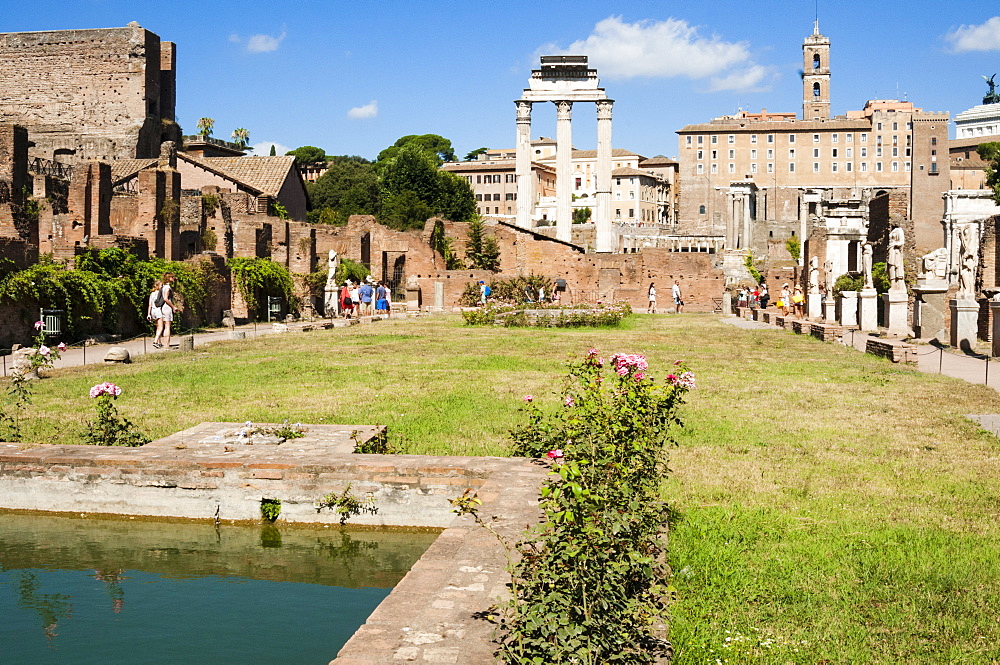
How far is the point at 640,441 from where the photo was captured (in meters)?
5.12

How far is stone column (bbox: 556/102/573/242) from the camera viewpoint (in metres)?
60.7

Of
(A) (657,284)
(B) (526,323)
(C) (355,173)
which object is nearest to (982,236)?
(B) (526,323)

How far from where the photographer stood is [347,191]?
8431cm

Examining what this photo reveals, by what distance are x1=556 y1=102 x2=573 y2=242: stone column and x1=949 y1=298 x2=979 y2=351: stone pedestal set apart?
41.9m

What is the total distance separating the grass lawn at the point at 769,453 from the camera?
427 cm

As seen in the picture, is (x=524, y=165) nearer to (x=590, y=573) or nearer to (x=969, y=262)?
(x=969, y=262)

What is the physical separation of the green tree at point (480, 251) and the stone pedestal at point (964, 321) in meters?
28.4

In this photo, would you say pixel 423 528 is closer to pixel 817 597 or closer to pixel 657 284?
pixel 817 597

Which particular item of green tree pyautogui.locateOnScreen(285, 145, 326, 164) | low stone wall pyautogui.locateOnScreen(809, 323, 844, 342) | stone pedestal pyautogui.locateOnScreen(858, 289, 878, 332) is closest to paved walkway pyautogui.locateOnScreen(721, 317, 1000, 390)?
low stone wall pyautogui.locateOnScreen(809, 323, 844, 342)

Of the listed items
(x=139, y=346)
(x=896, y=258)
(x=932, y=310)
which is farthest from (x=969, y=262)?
(x=139, y=346)

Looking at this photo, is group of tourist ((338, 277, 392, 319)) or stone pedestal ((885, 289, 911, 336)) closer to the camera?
stone pedestal ((885, 289, 911, 336))

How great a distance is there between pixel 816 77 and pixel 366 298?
109 meters

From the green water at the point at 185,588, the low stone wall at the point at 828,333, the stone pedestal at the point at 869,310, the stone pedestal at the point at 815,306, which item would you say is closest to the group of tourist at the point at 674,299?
the stone pedestal at the point at 815,306

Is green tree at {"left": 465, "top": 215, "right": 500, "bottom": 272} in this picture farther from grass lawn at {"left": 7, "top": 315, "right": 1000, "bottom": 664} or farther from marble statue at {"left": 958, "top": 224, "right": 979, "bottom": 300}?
marble statue at {"left": 958, "top": 224, "right": 979, "bottom": 300}
